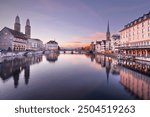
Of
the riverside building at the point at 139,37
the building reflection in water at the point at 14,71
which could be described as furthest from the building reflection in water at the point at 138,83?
the riverside building at the point at 139,37

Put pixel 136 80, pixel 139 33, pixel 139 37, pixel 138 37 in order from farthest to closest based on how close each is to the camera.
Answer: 1. pixel 138 37
2. pixel 139 33
3. pixel 139 37
4. pixel 136 80

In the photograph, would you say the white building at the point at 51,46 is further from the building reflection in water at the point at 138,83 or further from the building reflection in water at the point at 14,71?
the building reflection in water at the point at 138,83

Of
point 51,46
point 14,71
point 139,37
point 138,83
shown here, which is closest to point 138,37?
point 139,37

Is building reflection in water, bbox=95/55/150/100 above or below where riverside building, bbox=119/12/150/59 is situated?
below

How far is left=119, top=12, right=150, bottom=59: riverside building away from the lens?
14.7 metres

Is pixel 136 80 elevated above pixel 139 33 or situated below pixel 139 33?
below

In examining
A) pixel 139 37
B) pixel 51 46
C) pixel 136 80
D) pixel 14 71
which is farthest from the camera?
pixel 51 46

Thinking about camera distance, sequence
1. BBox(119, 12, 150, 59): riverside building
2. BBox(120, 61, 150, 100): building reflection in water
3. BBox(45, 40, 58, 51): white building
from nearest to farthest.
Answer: BBox(120, 61, 150, 100): building reflection in water → BBox(119, 12, 150, 59): riverside building → BBox(45, 40, 58, 51): white building

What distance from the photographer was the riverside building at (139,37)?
48.2 feet

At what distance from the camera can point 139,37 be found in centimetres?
1727

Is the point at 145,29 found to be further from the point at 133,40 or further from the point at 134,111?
the point at 134,111

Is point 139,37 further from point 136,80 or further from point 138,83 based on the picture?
point 138,83

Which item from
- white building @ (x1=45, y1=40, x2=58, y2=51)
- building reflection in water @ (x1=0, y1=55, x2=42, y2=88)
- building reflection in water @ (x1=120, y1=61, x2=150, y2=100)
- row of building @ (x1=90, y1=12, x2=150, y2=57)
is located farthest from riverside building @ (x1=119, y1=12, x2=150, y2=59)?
white building @ (x1=45, y1=40, x2=58, y2=51)

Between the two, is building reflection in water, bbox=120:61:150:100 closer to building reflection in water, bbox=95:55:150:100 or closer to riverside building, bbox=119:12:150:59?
building reflection in water, bbox=95:55:150:100
